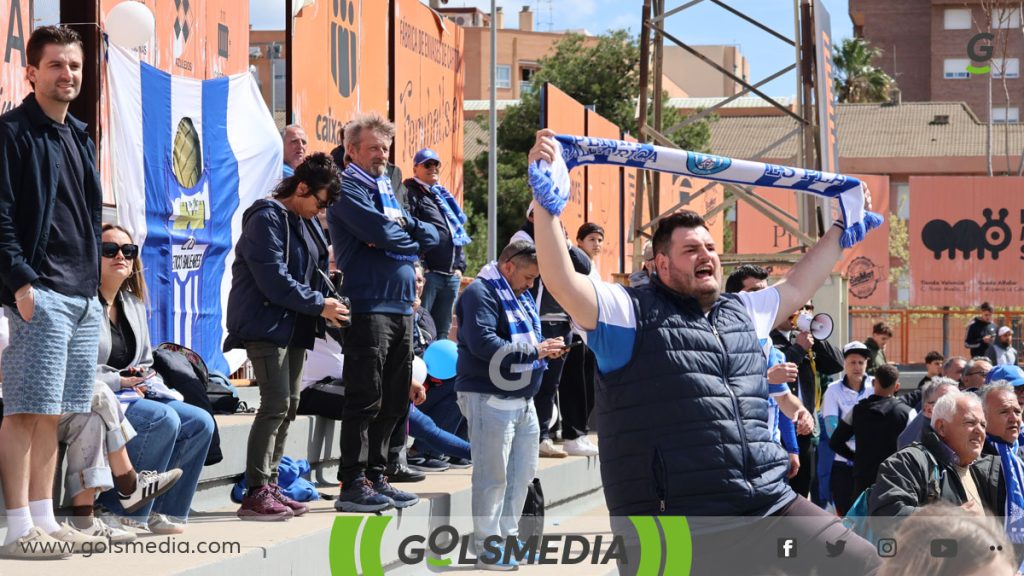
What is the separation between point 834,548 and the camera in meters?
4.34

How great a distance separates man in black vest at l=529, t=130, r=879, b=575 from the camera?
4.37m

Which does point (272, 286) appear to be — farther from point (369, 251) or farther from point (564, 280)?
point (564, 280)

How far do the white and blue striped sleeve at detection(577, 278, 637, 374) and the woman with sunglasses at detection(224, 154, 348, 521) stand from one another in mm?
2613

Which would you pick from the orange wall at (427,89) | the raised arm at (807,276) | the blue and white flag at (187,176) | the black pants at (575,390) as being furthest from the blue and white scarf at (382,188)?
the orange wall at (427,89)

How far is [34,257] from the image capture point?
5.24 metres

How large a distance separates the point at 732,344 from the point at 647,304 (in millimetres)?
322

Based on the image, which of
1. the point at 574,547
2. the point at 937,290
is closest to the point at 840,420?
the point at 574,547

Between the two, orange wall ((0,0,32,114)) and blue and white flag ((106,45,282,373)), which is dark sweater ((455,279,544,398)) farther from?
orange wall ((0,0,32,114))

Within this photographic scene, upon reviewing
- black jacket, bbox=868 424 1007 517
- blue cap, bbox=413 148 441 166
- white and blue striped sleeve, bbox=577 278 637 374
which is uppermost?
blue cap, bbox=413 148 441 166

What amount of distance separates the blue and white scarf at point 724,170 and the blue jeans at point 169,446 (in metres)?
2.25

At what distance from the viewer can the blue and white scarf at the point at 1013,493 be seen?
6629mm

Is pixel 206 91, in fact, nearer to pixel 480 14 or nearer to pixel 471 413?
pixel 471 413

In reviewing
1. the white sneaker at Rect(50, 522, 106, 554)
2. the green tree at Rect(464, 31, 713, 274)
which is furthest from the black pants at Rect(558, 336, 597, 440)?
the green tree at Rect(464, 31, 713, 274)

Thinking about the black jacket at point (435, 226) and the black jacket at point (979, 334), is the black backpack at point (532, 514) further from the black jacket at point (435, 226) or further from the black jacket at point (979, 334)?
the black jacket at point (979, 334)
